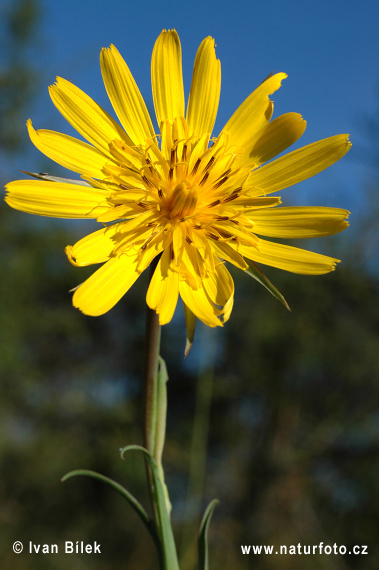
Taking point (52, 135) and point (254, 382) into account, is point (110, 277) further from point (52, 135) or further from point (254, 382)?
point (254, 382)

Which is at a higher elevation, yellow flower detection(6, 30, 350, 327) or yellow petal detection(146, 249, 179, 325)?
yellow flower detection(6, 30, 350, 327)

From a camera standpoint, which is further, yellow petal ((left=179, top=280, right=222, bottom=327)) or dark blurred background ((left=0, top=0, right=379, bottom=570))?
dark blurred background ((left=0, top=0, right=379, bottom=570))

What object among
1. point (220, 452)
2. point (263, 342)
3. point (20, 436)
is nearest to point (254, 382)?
point (263, 342)

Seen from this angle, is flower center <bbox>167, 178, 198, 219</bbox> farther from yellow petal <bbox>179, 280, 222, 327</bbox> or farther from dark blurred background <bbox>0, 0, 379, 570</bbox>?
dark blurred background <bbox>0, 0, 379, 570</bbox>

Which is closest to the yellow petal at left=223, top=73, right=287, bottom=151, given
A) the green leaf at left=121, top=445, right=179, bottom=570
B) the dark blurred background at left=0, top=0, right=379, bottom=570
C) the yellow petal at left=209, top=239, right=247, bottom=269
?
the yellow petal at left=209, top=239, right=247, bottom=269

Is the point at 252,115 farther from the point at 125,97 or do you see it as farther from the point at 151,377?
the point at 151,377

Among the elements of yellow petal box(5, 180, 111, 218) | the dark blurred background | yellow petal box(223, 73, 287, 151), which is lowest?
yellow petal box(5, 180, 111, 218)

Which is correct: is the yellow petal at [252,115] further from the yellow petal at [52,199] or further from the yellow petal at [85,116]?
the yellow petal at [52,199]
